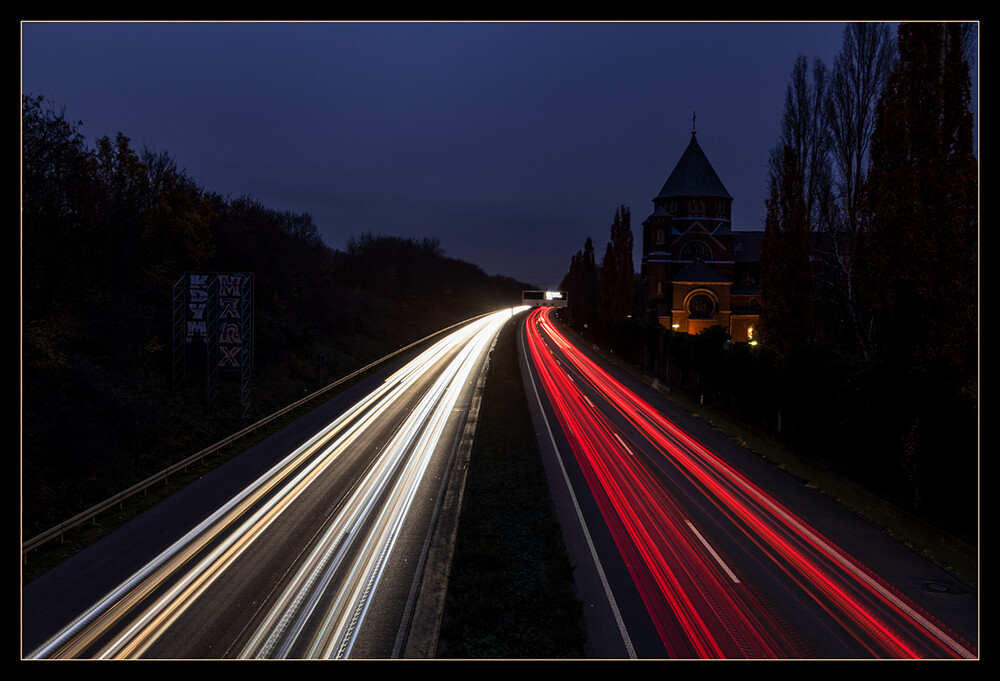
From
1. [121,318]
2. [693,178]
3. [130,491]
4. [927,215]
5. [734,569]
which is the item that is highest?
[693,178]

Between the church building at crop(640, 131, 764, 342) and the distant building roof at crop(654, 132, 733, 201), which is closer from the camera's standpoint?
the church building at crop(640, 131, 764, 342)

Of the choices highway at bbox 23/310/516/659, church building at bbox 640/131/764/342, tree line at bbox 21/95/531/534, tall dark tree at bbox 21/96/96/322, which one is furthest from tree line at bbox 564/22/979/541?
church building at bbox 640/131/764/342

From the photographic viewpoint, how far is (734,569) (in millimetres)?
11453

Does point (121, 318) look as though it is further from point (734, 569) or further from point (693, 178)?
point (693, 178)

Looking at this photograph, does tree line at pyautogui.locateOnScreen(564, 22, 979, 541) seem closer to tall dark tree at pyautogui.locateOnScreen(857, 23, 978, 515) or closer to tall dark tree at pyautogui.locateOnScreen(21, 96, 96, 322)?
tall dark tree at pyautogui.locateOnScreen(857, 23, 978, 515)

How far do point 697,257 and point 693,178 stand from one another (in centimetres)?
1466

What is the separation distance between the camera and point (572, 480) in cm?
1752

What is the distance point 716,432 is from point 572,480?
1013 cm

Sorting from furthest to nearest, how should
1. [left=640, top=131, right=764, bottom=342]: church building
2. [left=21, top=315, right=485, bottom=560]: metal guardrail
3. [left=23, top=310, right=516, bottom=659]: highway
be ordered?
1. [left=640, top=131, right=764, bottom=342]: church building
2. [left=21, top=315, right=485, bottom=560]: metal guardrail
3. [left=23, top=310, right=516, bottom=659]: highway

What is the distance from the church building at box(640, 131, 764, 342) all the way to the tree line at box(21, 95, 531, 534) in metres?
40.0

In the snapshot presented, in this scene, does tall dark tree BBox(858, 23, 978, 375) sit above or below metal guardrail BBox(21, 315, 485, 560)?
above

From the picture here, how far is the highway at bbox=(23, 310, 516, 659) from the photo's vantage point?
29.3ft

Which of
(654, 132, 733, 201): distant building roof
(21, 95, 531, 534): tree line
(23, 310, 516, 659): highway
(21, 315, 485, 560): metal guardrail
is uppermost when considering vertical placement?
(654, 132, 733, 201): distant building roof

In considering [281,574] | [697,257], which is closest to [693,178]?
[697,257]
